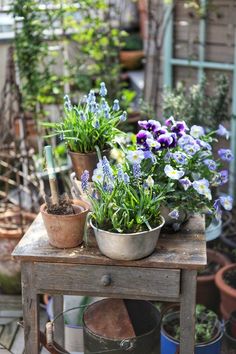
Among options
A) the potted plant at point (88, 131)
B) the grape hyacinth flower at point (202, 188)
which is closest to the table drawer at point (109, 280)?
the grape hyacinth flower at point (202, 188)

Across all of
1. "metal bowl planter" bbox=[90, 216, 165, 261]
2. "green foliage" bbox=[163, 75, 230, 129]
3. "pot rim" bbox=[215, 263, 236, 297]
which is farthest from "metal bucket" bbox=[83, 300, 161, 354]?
"green foliage" bbox=[163, 75, 230, 129]

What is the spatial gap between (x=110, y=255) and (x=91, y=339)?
1.68 feet

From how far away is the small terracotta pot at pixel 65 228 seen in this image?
2096 mm

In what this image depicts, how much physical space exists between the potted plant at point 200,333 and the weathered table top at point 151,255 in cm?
68

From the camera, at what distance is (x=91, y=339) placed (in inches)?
93.5

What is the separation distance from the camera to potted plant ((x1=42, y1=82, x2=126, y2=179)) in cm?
227

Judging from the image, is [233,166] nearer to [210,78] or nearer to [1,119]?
[210,78]

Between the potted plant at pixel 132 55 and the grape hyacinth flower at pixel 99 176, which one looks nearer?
the grape hyacinth flower at pixel 99 176

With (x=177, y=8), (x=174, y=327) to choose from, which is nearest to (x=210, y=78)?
(x=177, y=8)

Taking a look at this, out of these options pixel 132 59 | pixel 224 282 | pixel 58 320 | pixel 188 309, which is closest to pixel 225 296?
pixel 224 282

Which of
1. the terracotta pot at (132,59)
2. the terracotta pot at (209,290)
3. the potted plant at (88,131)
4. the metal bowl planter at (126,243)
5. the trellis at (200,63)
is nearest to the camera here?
the metal bowl planter at (126,243)

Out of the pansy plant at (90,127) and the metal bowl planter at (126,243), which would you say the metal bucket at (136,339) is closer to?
the metal bowl planter at (126,243)

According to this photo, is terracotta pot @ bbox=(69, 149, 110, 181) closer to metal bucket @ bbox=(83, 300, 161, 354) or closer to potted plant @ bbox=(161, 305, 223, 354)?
metal bucket @ bbox=(83, 300, 161, 354)

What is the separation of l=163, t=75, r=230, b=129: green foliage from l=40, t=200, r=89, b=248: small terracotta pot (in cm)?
132
